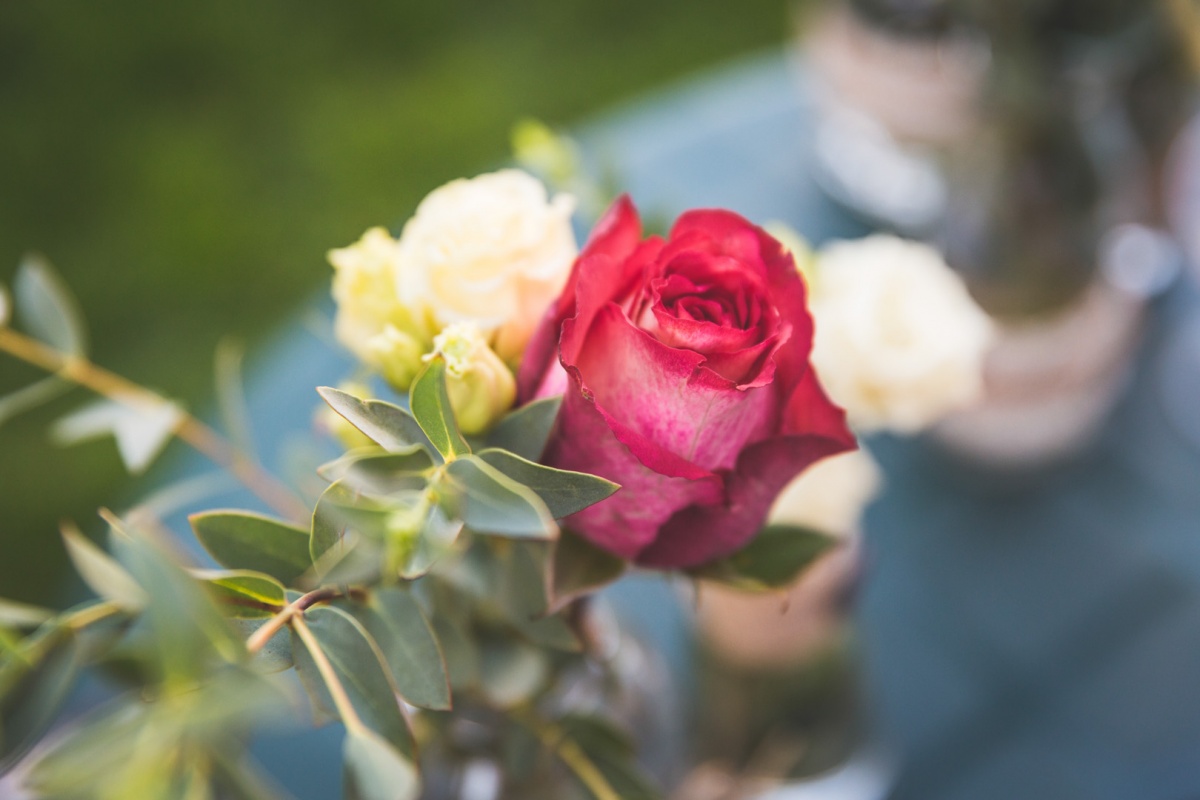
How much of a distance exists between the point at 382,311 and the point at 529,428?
8 cm

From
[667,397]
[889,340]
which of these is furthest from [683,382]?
[889,340]

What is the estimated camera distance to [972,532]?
802mm

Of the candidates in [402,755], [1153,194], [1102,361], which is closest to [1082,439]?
[1102,361]

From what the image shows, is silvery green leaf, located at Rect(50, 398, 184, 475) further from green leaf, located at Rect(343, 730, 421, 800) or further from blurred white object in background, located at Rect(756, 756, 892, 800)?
blurred white object in background, located at Rect(756, 756, 892, 800)

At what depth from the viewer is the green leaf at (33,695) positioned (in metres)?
0.33

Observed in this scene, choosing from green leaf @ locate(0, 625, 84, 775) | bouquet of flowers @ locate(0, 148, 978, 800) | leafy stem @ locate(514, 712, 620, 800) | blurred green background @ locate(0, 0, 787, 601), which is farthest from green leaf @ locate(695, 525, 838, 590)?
blurred green background @ locate(0, 0, 787, 601)

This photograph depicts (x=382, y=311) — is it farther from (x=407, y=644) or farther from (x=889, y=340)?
(x=889, y=340)

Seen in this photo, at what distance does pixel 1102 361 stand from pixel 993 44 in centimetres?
26

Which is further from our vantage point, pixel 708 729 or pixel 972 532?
pixel 972 532

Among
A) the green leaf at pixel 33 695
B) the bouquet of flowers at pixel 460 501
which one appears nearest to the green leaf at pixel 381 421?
the bouquet of flowers at pixel 460 501

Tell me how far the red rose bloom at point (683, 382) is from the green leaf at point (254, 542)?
3.4 inches

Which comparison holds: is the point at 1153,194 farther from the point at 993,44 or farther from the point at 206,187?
the point at 206,187

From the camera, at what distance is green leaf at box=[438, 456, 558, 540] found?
28 cm

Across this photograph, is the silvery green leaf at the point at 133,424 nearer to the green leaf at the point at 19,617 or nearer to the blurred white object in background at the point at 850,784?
the green leaf at the point at 19,617
